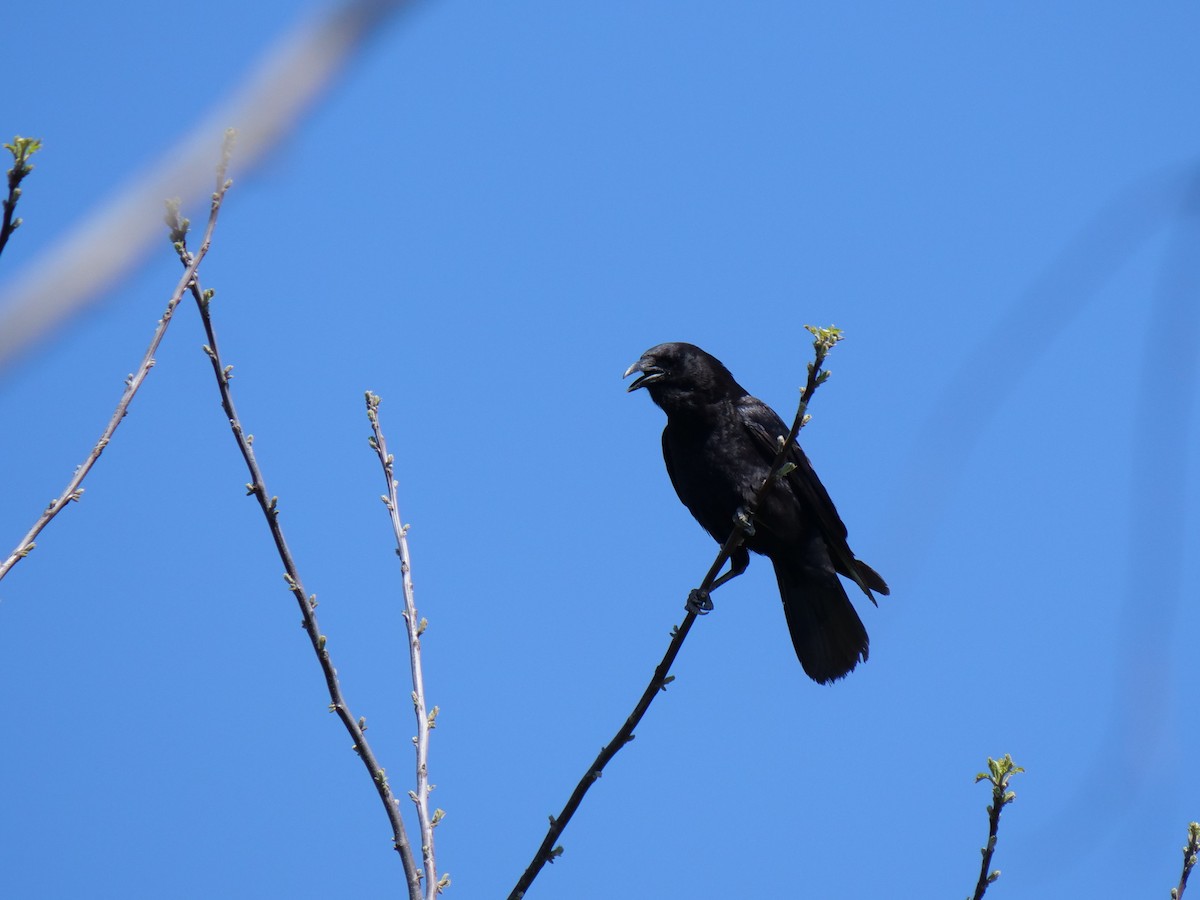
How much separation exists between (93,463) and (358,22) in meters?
1.97

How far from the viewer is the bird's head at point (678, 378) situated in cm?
711

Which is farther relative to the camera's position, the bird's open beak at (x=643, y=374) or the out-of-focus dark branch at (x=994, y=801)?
the bird's open beak at (x=643, y=374)

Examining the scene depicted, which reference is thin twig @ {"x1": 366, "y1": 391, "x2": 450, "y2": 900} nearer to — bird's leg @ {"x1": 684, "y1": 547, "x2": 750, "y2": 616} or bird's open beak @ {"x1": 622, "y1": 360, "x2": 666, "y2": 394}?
bird's leg @ {"x1": 684, "y1": 547, "x2": 750, "y2": 616}

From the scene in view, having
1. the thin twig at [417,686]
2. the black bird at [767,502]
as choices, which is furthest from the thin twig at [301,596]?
the black bird at [767,502]

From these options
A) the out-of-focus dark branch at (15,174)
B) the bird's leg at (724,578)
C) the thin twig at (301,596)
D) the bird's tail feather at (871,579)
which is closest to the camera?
the out-of-focus dark branch at (15,174)

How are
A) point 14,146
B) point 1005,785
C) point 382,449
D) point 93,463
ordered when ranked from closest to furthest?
point 14,146 < point 93,463 < point 1005,785 < point 382,449

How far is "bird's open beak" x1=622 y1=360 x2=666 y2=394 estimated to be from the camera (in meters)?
7.15

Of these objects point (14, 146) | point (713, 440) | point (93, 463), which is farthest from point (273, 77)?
point (713, 440)

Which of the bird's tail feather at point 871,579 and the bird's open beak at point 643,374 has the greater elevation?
the bird's open beak at point 643,374

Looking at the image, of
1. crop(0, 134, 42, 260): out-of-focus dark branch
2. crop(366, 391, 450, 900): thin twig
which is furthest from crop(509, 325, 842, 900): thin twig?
crop(0, 134, 42, 260): out-of-focus dark branch

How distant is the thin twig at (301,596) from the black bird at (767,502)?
3526 millimetres

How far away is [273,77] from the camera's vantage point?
1.29 metres

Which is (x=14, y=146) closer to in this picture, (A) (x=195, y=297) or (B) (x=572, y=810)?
(A) (x=195, y=297)

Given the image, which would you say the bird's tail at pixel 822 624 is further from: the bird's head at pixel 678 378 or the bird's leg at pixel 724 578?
the bird's head at pixel 678 378
